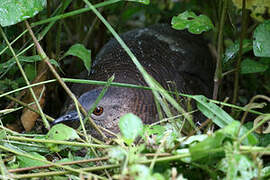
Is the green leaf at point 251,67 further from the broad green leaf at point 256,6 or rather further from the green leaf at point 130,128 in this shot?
the green leaf at point 130,128

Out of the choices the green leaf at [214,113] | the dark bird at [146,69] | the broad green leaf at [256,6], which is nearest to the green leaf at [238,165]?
the green leaf at [214,113]

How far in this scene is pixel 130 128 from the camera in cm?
129

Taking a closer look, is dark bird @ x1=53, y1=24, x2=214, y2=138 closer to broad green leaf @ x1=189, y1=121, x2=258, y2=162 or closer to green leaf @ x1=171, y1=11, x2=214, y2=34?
green leaf @ x1=171, y1=11, x2=214, y2=34

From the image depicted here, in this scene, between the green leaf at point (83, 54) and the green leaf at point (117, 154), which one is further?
the green leaf at point (83, 54)

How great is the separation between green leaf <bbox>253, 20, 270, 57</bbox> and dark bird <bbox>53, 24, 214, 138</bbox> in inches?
29.5

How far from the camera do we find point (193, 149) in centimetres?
123

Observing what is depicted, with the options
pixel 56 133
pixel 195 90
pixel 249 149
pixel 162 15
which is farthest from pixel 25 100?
pixel 162 15

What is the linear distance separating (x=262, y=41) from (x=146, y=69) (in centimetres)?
84

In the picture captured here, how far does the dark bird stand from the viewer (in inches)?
94.1

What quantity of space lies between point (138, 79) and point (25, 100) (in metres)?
0.72

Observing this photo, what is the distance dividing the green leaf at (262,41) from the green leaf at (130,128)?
93 centimetres

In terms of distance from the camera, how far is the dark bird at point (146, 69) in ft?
7.84

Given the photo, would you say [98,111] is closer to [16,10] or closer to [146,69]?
[146,69]

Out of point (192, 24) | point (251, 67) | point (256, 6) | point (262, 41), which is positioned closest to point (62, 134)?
point (192, 24)
